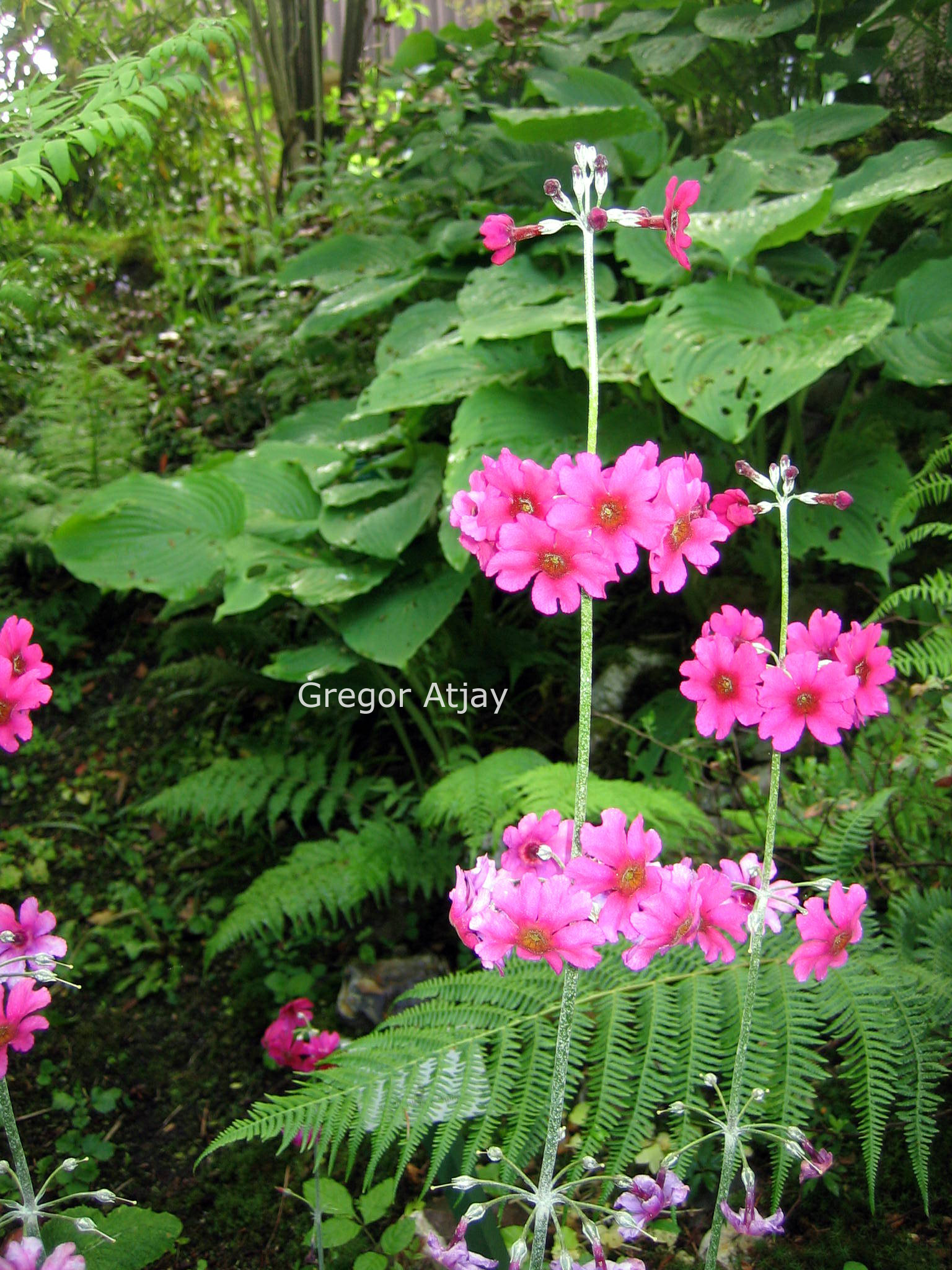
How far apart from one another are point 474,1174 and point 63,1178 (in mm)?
729

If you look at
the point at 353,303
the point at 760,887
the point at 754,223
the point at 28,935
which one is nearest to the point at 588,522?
the point at 760,887

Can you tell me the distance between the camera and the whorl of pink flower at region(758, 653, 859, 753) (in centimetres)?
87

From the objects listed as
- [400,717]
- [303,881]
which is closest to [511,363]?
[400,717]

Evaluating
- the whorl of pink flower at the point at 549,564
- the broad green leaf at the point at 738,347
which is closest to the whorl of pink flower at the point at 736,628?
the whorl of pink flower at the point at 549,564

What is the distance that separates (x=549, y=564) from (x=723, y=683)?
21cm

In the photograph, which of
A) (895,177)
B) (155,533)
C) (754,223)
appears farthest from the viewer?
(155,533)

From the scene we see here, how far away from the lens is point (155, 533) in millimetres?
2539

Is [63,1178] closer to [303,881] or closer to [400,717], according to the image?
[303,881]

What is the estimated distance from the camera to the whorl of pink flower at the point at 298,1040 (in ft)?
5.78

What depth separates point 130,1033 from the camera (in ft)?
6.85

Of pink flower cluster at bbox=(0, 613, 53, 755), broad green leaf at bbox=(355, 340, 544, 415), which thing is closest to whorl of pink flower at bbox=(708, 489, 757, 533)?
pink flower cluster at bbox=(0, 613, 53, 755)

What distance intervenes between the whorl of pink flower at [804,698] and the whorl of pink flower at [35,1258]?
0.80 m

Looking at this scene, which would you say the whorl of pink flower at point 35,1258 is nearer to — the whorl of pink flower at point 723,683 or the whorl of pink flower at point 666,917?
the whorl of pink flower at point 666,917

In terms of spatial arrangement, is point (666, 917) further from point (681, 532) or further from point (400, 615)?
point (400, 615)
